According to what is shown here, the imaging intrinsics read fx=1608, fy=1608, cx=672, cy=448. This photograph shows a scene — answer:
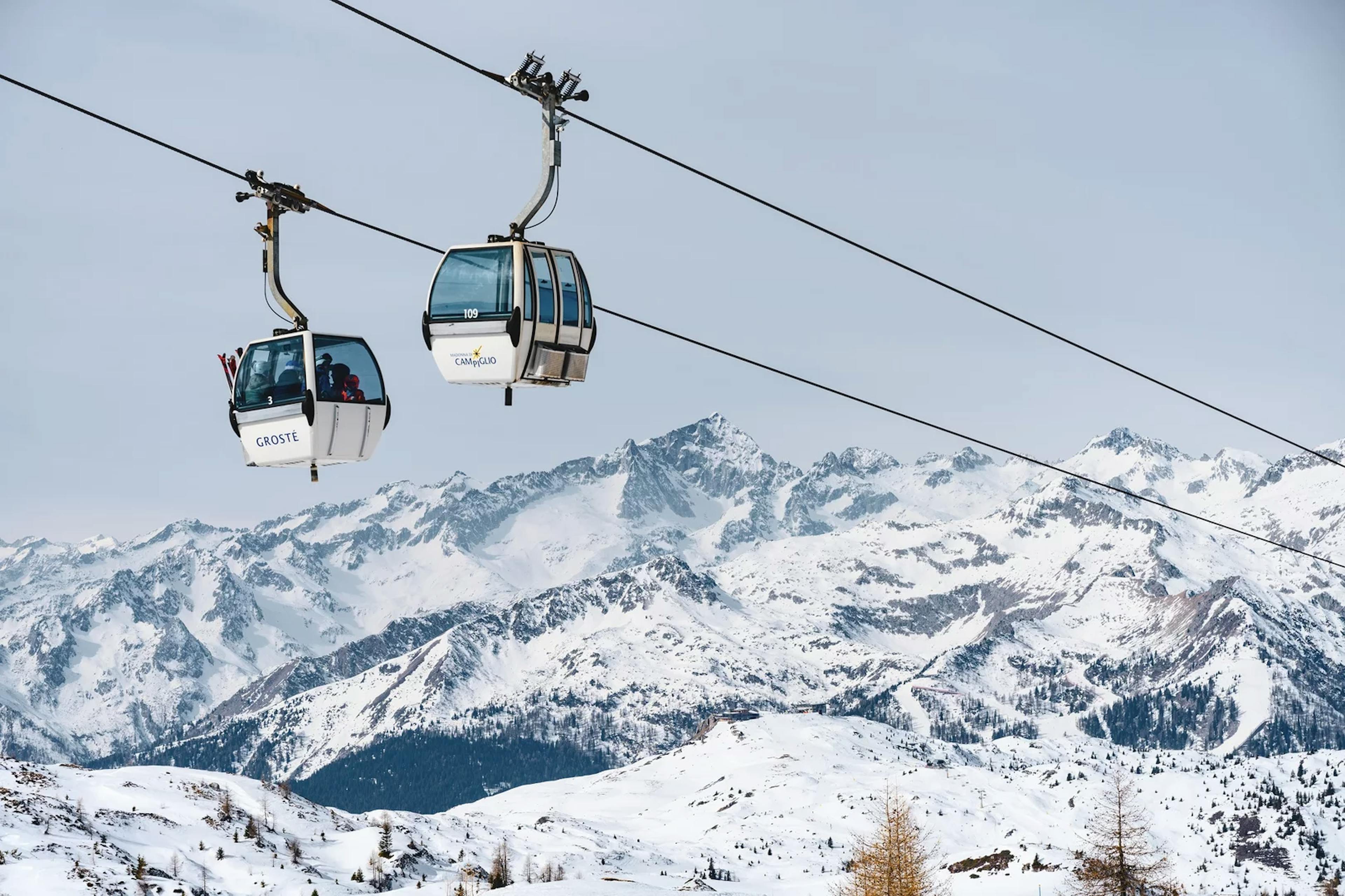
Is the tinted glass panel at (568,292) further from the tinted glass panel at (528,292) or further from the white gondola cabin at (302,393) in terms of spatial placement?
the white gondola cabin at (302,393)

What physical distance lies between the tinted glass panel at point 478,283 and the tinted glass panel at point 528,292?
0.22m

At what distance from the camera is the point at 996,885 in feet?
590

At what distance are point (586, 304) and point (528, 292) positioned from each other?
5.17 ft

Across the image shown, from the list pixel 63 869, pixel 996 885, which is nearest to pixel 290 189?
pixel 63 869

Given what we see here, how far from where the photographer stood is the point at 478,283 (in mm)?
31125

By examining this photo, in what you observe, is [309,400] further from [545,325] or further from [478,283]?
[545,325]

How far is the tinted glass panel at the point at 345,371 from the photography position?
32.1m

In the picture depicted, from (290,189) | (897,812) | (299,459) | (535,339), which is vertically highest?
(290,189)

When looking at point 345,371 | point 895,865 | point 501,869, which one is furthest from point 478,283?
point 501,869

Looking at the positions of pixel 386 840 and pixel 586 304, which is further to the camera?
pixel 386 840

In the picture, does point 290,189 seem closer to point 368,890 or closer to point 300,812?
point 368,890

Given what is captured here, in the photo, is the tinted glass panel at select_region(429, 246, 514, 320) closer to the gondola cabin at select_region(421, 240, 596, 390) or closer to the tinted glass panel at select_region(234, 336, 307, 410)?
the gondola cabin at select_region(421, 240, 596, 390)

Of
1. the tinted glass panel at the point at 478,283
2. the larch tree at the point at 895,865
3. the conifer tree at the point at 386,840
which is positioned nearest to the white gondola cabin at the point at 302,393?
the tinted glass panel at the point at 478,283

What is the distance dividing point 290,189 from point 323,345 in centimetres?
318
